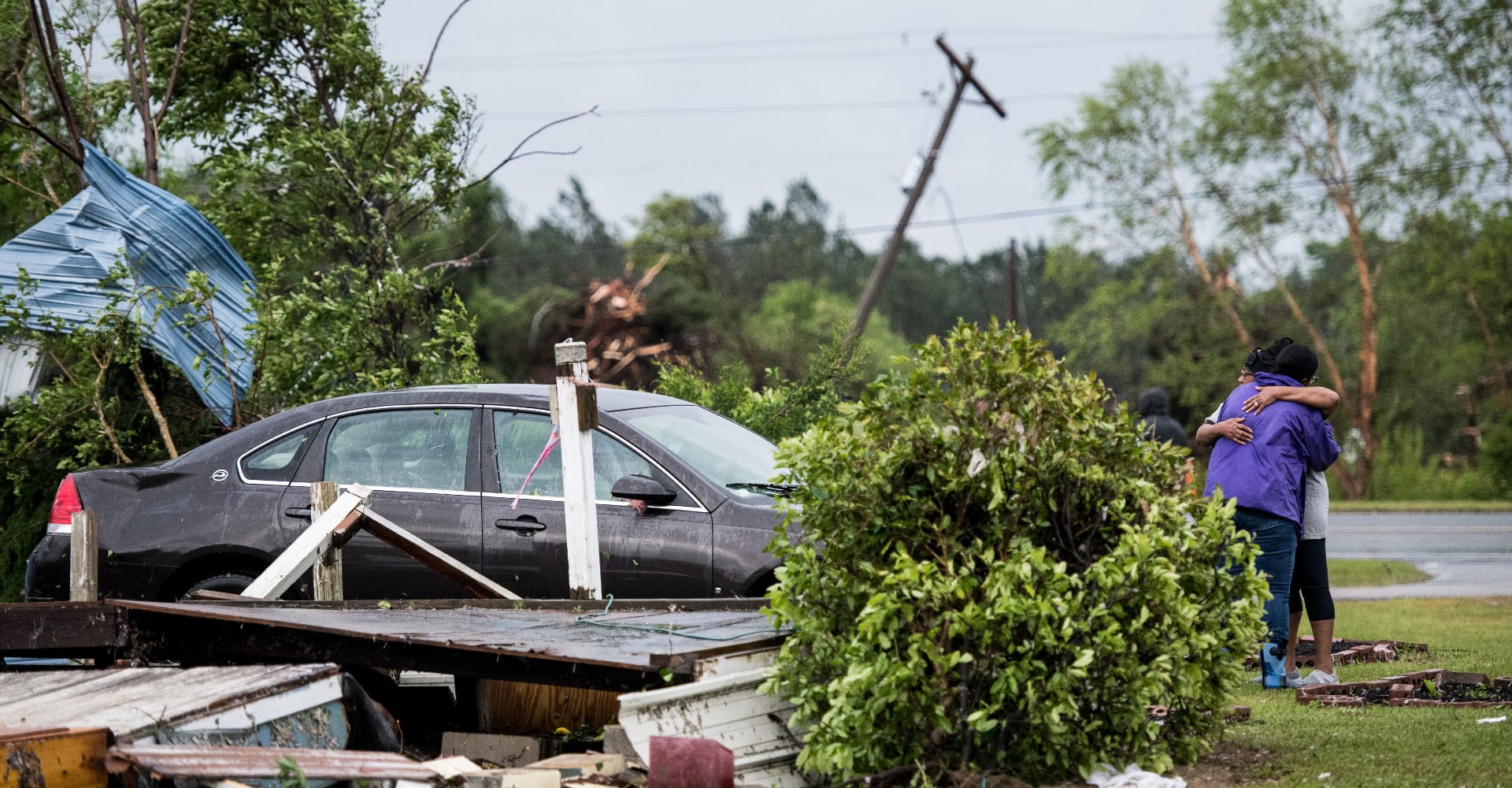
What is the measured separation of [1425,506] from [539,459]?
74.7 feet

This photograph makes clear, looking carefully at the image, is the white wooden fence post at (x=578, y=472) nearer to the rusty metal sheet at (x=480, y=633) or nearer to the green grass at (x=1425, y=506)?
the rusty metal sheet at (x=480, y=633)

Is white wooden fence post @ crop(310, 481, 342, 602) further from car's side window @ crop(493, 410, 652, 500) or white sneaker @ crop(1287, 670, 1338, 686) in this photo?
white sneaker @ crop(1287, 670, 1338, 686)

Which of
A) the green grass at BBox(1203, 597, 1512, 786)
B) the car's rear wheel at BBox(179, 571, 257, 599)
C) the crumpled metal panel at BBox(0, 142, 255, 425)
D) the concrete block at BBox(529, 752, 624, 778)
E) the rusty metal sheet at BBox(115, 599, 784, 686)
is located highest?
the crumpled metal panel at BBox(0, 142, 255, 425)

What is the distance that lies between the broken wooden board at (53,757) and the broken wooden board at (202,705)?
0.12 metres

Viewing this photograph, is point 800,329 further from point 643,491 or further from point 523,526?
point 643,491

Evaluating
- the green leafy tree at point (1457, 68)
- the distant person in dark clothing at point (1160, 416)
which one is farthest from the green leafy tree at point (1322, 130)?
the distant person in dark clothing at point (1160, 416)

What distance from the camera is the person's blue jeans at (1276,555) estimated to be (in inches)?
257

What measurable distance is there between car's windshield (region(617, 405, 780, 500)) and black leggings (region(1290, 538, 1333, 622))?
274 cm

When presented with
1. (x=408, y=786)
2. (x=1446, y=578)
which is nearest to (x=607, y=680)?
(x=408, y=786)

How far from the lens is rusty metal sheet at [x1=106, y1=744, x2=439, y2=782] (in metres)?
3.79

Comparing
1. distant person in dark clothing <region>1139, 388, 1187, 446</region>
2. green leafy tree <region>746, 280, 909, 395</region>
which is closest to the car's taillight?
green leafy tree <region>746, 280, 909, 395</region>

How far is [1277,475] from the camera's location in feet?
21.5

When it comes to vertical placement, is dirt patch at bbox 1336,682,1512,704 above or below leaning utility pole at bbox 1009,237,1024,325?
below

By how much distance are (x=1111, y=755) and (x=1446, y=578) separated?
1233cm
